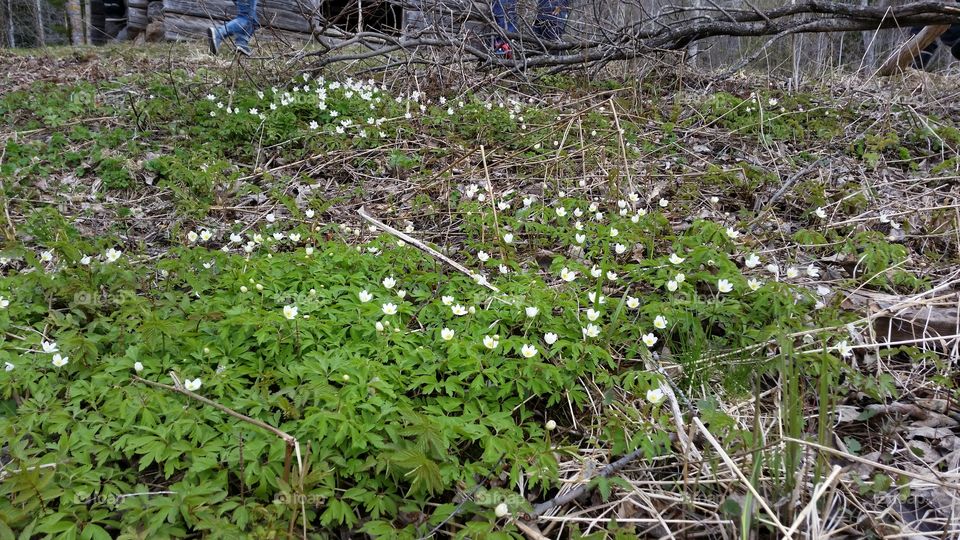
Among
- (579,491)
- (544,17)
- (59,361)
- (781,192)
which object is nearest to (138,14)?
(544,17)

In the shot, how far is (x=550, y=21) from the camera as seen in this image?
7.04 meters

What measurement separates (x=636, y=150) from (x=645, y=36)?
2201 millimetres

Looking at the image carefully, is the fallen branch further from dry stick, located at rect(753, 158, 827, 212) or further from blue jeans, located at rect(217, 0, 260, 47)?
dry stick, located at rect(753, 158, 827, 212)

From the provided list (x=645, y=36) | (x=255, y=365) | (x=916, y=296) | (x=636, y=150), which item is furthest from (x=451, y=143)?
(x=916, y=296)

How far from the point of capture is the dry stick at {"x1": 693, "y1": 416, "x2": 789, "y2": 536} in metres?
1.81

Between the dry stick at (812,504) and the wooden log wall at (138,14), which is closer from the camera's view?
the dry stick at (812,504)

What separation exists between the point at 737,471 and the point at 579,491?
21.8 inches

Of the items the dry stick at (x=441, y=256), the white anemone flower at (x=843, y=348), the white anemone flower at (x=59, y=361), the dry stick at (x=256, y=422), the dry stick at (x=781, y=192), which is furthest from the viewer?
the dry stick at (x=781, y=192)

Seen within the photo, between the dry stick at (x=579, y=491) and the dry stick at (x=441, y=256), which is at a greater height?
the dry stick at (x=441, y=256)

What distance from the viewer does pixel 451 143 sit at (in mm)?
5266

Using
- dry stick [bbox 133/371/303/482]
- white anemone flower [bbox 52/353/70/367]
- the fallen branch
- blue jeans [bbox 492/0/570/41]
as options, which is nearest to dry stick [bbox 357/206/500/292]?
dry stick [bbox 133/371/303/482]

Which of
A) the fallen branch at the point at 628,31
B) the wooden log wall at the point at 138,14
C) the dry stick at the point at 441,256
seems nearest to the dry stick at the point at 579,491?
the dry stick at the point at 441,256

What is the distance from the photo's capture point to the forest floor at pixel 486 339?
1.99 meters

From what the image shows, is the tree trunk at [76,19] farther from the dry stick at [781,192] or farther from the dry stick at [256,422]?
the dry stick at [781,192]
